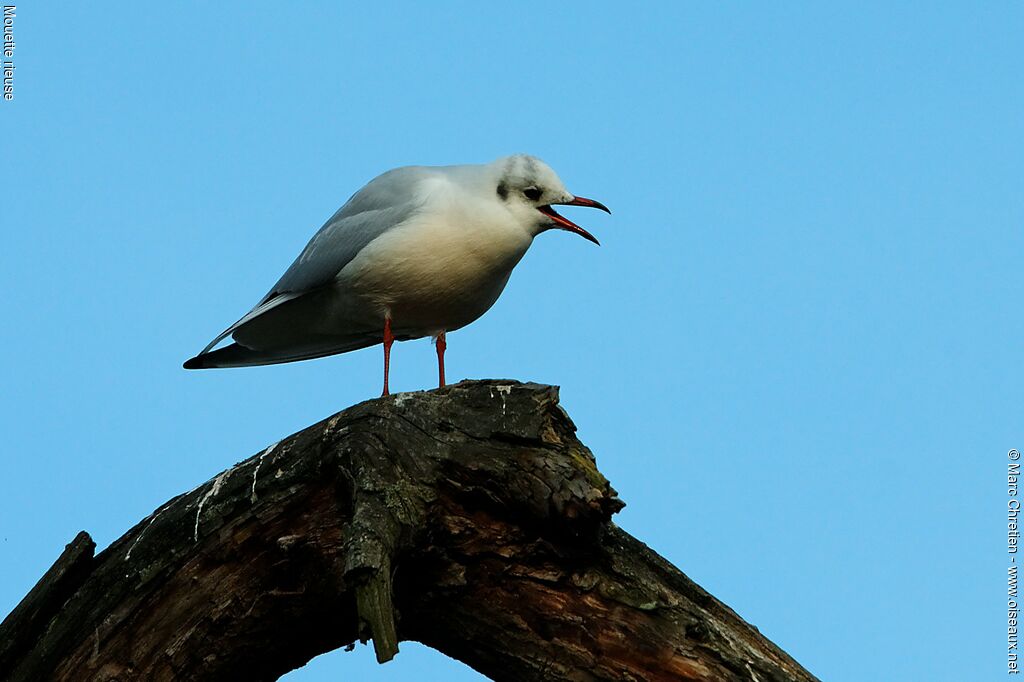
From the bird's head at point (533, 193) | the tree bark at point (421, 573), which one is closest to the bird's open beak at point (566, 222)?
the bird's head at point (533, 193)

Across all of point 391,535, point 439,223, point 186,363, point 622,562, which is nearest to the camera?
point 391,535

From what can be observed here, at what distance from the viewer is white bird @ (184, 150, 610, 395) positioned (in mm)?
7223

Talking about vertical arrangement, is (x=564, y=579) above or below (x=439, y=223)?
below

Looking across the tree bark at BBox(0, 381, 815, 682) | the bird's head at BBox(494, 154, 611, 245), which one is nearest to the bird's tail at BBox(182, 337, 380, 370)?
the bird's head at BBox(494, 154, 611, 245)

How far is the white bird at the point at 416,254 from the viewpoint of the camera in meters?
7.22

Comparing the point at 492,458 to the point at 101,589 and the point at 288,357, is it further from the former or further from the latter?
the point at 288,357

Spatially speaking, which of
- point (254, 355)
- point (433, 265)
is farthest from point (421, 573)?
point (254, 355)

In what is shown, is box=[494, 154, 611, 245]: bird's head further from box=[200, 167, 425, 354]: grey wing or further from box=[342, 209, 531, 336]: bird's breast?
box=[200, 167, 425, 354]: grey wing

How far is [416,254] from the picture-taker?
7172mm

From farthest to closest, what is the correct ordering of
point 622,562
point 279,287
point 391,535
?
point 279,287 < point 622,562 < point 391,535

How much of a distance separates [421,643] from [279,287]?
3.32 metres

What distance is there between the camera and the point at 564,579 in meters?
5.07

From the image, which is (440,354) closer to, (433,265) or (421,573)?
(433,265)

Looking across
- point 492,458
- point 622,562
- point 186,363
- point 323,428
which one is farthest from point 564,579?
point 186,363
